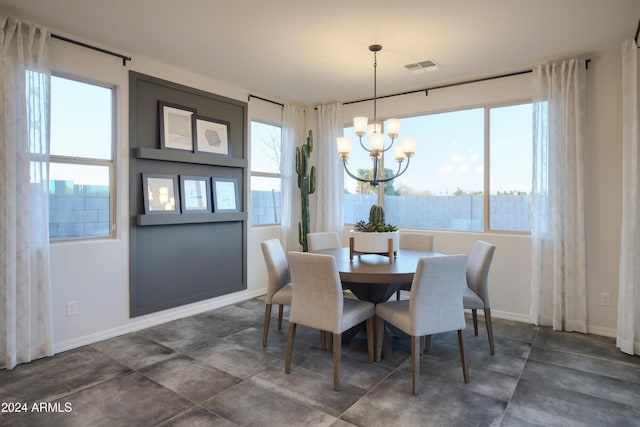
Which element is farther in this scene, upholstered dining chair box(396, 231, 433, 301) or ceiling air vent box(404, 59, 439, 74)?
upholstered dining chair box(396, 231, 433, 301)

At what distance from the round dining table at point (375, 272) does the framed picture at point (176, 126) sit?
1921 mm

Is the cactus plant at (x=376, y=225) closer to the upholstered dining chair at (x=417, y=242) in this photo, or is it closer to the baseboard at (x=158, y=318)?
the upholstered dining chair at (x=417, y=242)

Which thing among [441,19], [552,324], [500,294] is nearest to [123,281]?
[441,19]

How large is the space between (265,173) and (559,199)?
329 centimetres

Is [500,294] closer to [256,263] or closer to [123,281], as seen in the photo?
[256,263]

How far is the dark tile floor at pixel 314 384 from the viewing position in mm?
2062

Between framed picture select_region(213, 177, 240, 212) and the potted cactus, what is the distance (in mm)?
1773

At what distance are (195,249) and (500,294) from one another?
326cm

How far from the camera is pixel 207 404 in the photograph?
2.20 meters

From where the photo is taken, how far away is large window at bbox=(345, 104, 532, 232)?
3889 millimetres

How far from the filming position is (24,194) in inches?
107

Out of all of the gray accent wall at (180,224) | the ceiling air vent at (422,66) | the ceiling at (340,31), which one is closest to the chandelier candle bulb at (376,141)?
the ceiling at (340,31)

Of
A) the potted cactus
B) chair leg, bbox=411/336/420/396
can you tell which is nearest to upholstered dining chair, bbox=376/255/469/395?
chair leg, bbox=411/336/420/396

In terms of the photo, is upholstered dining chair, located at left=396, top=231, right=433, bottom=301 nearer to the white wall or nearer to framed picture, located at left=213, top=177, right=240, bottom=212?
the white wall
